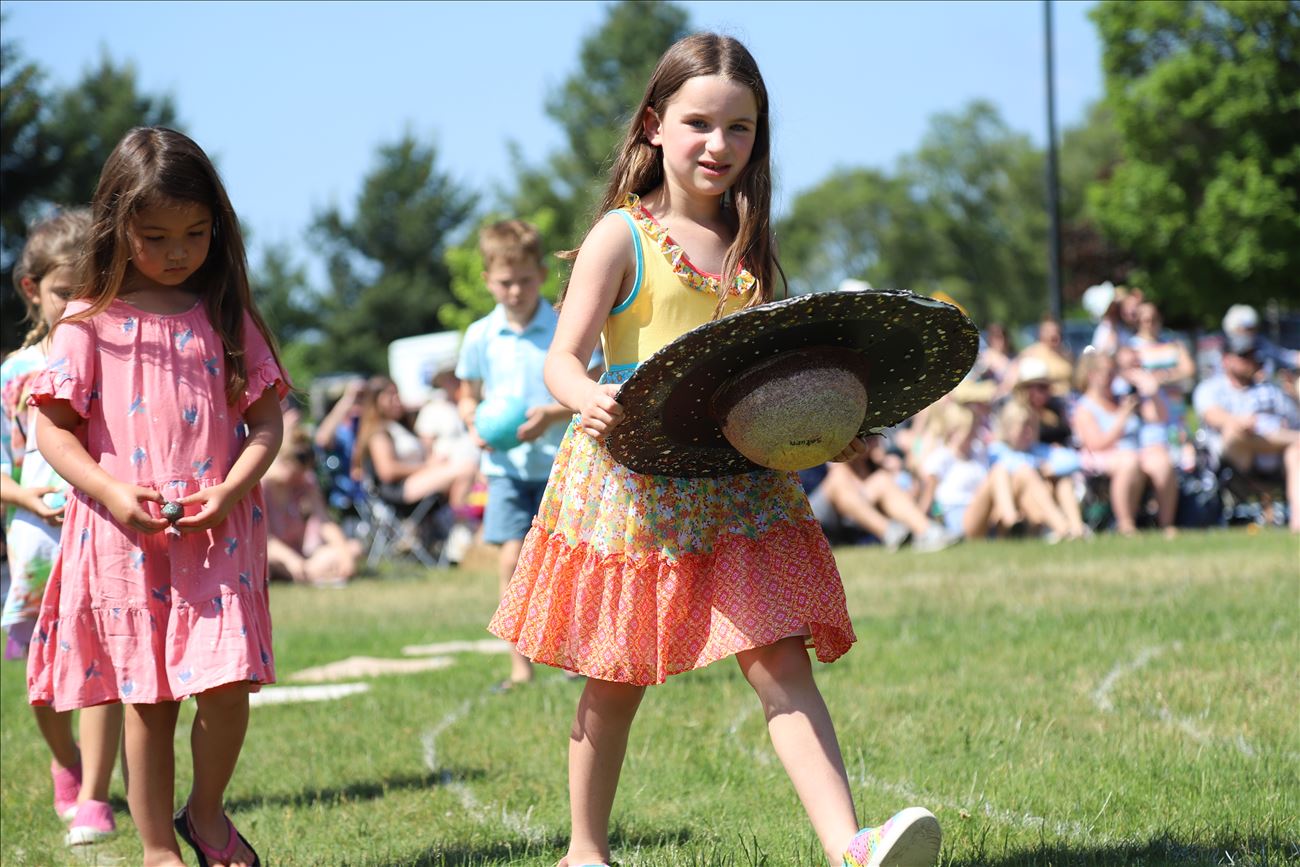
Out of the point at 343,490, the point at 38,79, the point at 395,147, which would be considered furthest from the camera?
the point at 395,147

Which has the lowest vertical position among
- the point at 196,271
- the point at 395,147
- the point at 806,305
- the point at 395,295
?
the point at 806,305

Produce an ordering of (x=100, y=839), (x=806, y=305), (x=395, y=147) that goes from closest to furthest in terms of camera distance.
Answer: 1. (x=806, y=305)
2. (x=100, y=839)
3. (x=395, y=147)

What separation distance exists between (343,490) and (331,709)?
27.0ft

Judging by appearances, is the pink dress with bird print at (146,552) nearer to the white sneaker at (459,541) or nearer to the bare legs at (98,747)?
the bare legs at (98,747)

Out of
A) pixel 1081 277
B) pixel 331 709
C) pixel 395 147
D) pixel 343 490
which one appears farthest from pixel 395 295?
pixel 331 709

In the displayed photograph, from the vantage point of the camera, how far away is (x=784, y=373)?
3.12 meters

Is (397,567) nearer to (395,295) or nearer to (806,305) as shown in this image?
(806,305)

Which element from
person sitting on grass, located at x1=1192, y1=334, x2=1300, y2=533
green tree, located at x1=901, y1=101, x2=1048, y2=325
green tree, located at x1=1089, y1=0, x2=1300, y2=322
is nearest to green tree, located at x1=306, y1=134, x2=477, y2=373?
green tree, located at x1=901, y1=101, x2=1048, y2=325

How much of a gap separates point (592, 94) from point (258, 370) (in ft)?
182

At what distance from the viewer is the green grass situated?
394 cm

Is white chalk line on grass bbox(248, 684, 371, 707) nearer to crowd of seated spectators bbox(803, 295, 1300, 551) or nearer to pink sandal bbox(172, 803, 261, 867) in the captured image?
pink sandal bbox(172, 803, 261, 867)

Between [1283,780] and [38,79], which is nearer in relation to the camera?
[1283,780]

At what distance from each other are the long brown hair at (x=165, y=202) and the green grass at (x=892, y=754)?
1481 mm

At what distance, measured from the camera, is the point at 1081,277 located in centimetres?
5325
